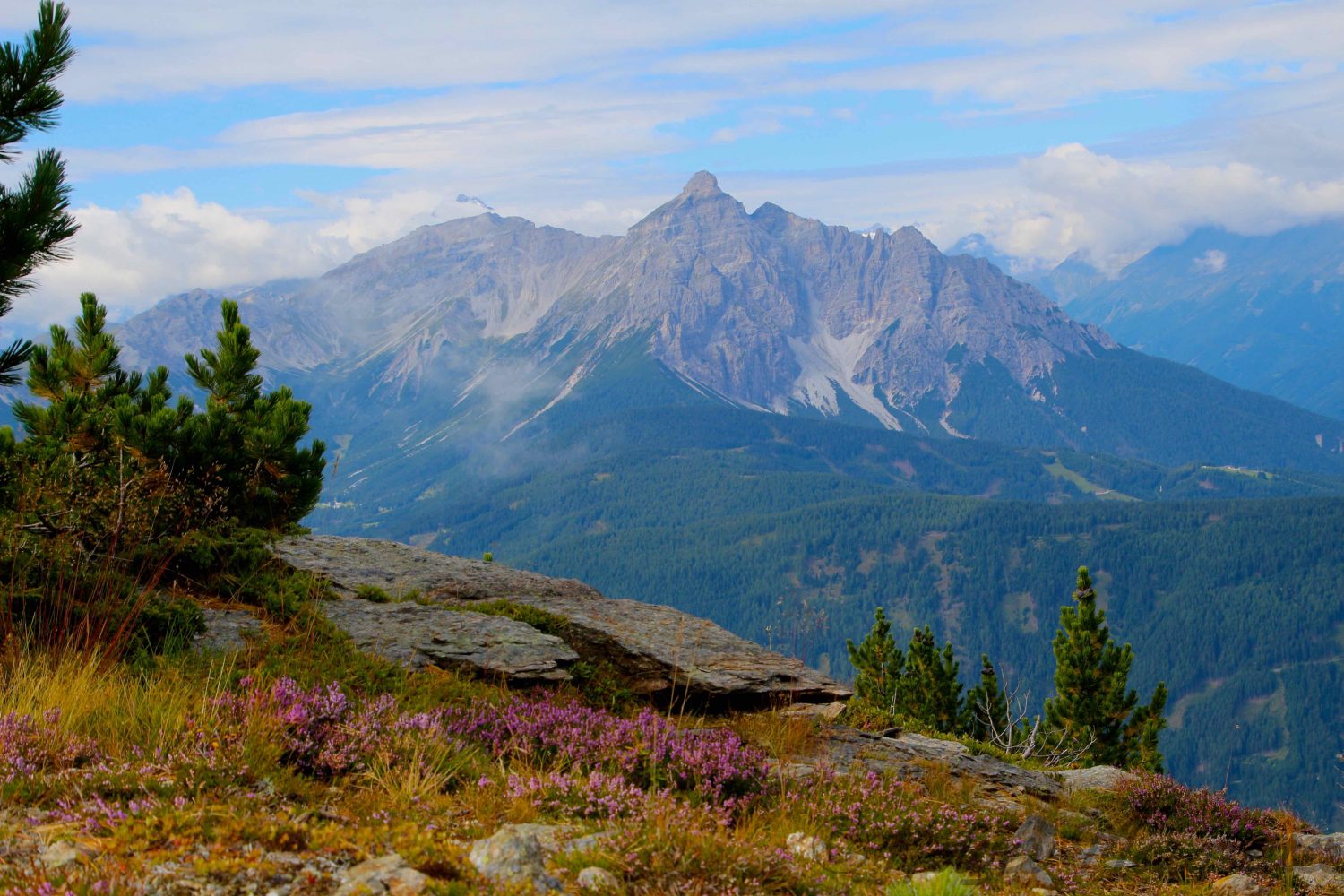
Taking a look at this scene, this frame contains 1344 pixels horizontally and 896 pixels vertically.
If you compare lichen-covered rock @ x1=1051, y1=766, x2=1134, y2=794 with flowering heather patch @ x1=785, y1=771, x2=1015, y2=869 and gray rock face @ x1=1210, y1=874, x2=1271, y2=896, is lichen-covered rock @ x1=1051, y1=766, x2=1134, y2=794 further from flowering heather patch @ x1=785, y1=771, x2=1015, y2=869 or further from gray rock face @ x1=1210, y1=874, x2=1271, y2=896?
flowering heather patch @ x1=785, y1=771, x2=1015, y2=869

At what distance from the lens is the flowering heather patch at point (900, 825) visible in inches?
297

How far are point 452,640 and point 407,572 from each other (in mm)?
4438

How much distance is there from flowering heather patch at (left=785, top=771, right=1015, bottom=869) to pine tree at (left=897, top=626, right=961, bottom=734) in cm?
2494

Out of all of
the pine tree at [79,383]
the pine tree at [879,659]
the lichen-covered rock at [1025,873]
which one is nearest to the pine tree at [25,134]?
the pine tree at [79,383]

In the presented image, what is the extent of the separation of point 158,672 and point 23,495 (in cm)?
311

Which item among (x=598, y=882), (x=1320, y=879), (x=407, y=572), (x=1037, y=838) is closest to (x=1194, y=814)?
(x=1320, y=879)

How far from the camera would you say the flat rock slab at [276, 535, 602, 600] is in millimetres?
14164

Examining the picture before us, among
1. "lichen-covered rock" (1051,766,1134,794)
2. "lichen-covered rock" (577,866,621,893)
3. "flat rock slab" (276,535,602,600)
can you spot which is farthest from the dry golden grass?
"lichen-covered rock" (1051,766,1134,794)

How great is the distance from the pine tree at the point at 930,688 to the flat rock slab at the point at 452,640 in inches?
910

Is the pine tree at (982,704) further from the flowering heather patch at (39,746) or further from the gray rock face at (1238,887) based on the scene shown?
the flowering heather patch at (39,746)

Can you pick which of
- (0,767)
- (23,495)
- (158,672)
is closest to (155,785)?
(0,767)

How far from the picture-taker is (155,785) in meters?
6.11

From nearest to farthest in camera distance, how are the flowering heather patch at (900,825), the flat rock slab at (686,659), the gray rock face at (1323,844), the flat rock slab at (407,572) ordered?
the flowering heather patch at (900,825) < the gray rock face at (1323,844) < the flat rock slab at (686,659) < the flat rock slab at (407,572)

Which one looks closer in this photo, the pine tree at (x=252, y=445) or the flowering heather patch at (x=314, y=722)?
the flowering heather patch at (x=314, y=722)
